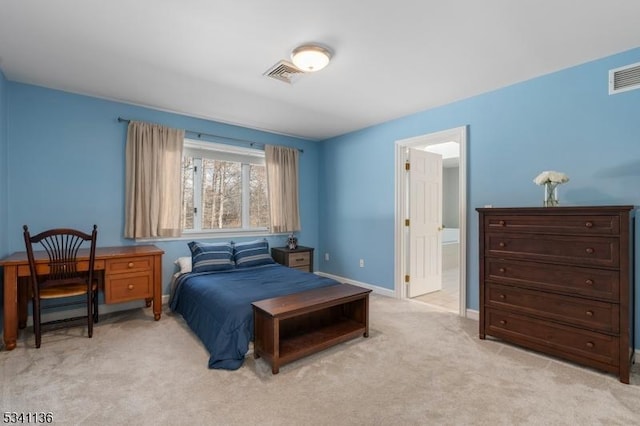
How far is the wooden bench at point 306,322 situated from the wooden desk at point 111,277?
1.44m

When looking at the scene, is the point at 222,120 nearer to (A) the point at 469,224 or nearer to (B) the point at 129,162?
(B) the point at 129,162

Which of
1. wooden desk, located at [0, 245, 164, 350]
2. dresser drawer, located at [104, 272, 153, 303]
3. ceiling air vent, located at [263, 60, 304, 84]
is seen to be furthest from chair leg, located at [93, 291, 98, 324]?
ceiling air vent, located at [263, 60, 304, 84]

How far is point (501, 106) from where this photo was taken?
3.17 meters

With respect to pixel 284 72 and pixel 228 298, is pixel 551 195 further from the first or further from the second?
pixel 228 298

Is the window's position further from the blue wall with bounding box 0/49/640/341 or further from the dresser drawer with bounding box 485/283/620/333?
the dresser drawer with bounding box 485/283/620/333

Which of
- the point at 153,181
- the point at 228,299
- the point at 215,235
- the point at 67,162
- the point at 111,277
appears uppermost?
the point at 67,162

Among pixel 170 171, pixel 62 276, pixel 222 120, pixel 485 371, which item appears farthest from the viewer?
pixel 222 120

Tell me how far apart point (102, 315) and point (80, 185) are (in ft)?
4.89

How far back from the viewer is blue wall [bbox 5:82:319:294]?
308 centimetres

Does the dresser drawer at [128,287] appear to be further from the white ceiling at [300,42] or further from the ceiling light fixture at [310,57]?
the ceiling light fixture at [310,57]

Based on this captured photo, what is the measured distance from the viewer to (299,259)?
186 inches

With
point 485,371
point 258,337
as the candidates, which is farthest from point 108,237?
point 485,371

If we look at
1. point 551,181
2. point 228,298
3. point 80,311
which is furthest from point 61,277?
point 551,181

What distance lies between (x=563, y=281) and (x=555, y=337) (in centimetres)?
46
